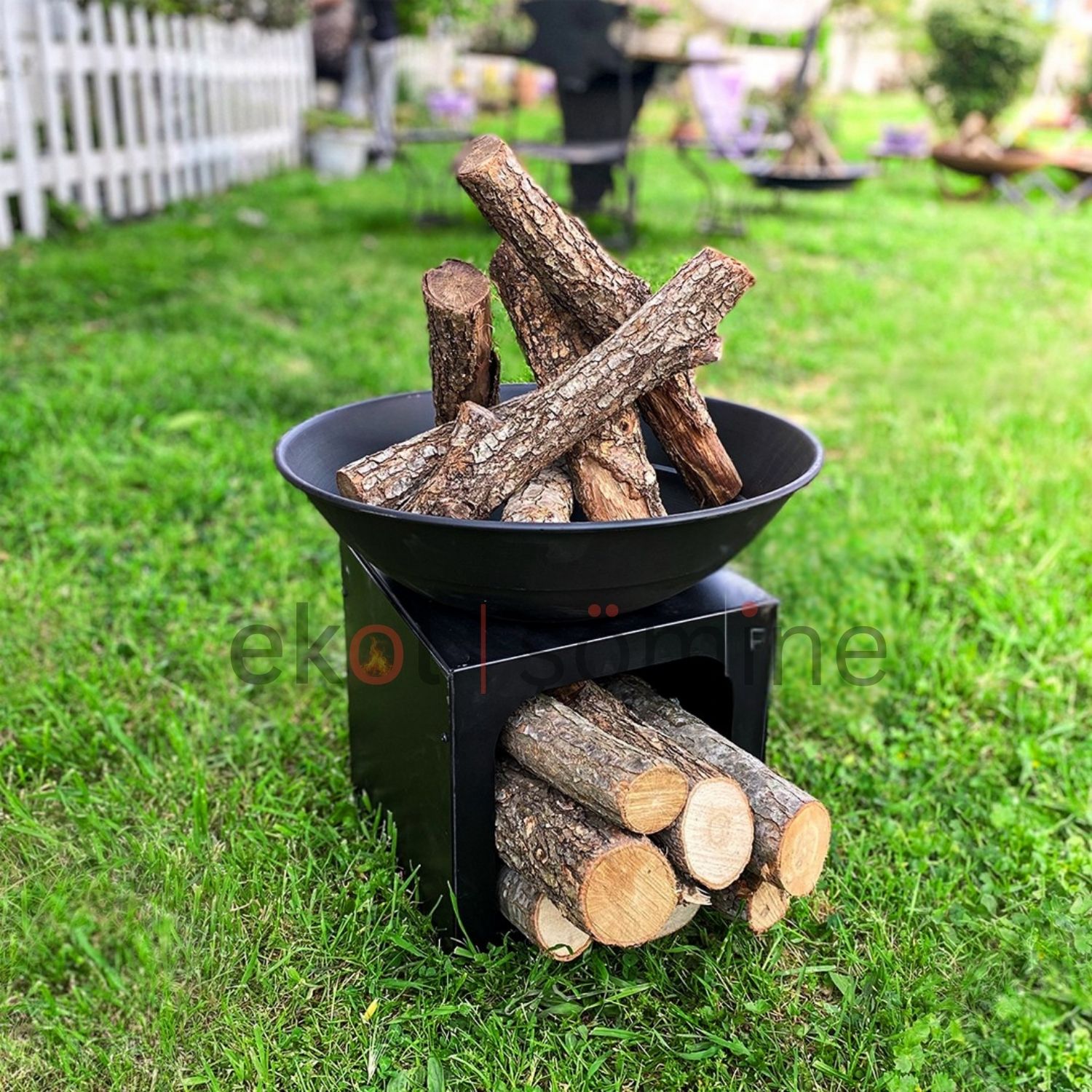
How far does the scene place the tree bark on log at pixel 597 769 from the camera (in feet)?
4.99

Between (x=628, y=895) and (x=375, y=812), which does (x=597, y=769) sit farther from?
(x=375, y=812)

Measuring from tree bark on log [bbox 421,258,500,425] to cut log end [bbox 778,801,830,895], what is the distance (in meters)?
0.88

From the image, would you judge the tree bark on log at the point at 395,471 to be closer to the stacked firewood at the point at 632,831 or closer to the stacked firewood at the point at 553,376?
the stacked firewood at the point at 553,376

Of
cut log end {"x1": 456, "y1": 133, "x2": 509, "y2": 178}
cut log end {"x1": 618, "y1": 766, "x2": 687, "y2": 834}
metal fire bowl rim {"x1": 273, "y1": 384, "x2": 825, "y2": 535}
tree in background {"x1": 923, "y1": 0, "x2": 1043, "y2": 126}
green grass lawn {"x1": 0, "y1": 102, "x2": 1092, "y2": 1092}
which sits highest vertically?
tree in background {"x1": 923, "y1": 0, "x2": 1043, "y2": 126}

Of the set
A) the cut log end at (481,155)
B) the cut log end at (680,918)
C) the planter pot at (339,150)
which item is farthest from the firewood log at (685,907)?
the planter pot at (339,150)

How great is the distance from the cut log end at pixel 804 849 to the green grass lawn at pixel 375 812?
0.19m

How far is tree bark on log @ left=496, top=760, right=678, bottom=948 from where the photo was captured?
1.53m

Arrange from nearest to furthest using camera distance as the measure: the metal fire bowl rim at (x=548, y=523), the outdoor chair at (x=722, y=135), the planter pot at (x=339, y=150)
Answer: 1. the metal fire bowl rim at (x=548, y=523)
2. the outdoor chair at (x=722, y=135)
3. the planter pot at (x=339, y=150)

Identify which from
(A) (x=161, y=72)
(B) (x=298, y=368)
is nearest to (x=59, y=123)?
(A) (x=161, y=72)

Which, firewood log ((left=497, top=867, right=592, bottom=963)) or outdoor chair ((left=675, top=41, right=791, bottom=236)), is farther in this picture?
outdoor chair ((left=675, top=41, right=791, bottom=236))

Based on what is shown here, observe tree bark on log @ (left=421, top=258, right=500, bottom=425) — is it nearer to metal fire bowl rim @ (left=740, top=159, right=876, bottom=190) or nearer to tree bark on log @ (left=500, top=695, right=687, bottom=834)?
tree bark on log @ (left=500, top=695, right=687, bottom=834)

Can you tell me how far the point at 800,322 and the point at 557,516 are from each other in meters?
4.32

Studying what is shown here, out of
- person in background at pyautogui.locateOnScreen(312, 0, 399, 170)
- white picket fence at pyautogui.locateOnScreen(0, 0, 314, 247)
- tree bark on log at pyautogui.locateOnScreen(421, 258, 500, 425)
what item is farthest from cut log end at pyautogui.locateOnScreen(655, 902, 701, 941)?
person in background at pyautogui.locateOnScreen(312, 0, 399, 170)

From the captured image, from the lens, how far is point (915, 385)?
464 centimetres
